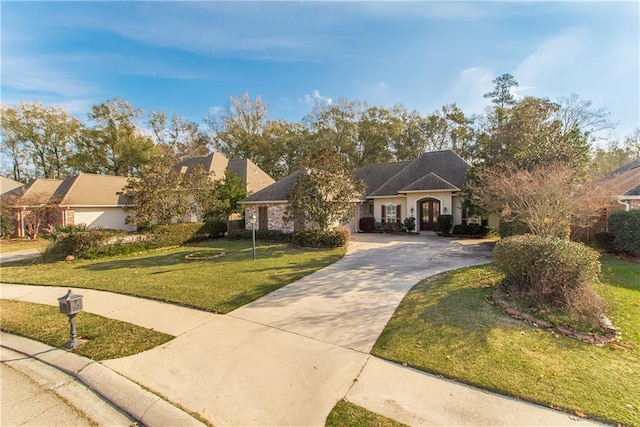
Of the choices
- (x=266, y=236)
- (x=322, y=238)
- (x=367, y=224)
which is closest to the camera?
(x=322, y=238)

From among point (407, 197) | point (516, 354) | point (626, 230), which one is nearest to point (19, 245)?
point (407, 197)

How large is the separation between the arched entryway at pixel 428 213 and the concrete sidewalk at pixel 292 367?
14.2 metres

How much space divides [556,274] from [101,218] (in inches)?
1058

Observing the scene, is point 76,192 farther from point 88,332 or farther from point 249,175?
point 88,332

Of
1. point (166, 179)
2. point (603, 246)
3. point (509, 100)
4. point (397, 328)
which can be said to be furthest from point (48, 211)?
point (509, 100)

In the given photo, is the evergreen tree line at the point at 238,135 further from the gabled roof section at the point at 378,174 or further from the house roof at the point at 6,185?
the gabled roof section at the point at 378,174

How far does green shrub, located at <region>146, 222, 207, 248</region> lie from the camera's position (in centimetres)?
1535

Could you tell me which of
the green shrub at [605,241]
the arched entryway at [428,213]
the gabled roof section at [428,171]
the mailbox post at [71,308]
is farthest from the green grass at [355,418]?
the gabled roof section at [428,171]

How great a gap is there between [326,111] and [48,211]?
26683 millimetres

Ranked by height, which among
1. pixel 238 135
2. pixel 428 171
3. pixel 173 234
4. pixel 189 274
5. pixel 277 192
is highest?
pixel 238 135

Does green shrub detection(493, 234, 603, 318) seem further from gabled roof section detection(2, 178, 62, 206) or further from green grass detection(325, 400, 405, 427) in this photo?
gabled roof section detection(2, 178, 62, 206)

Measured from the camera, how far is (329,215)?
14.4 metres

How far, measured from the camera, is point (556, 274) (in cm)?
573

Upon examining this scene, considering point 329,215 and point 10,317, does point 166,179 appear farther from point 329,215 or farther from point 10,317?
point 10,317
